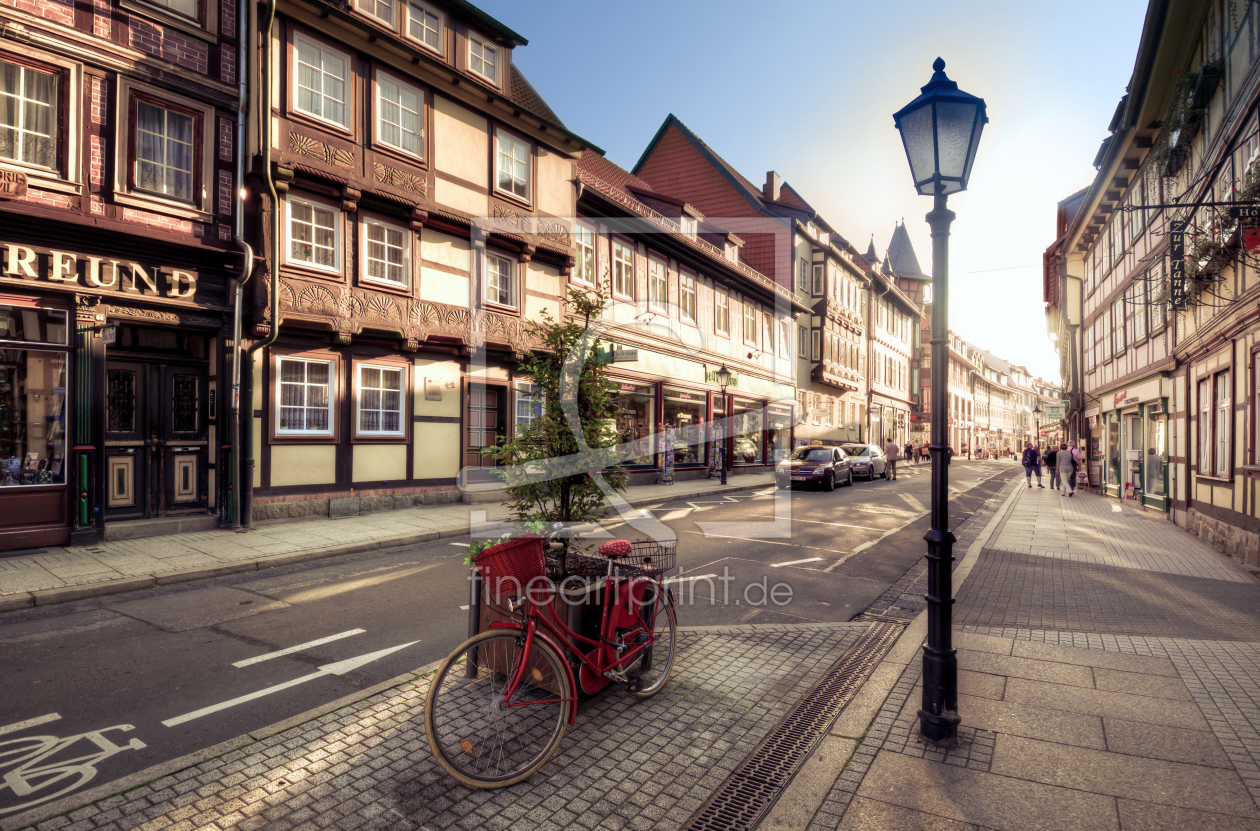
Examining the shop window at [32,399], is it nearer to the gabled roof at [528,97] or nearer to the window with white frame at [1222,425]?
the gabled roof at [528,97]

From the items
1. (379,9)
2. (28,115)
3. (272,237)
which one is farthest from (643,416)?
(28,115)

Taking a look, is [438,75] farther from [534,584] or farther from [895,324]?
[895,324]

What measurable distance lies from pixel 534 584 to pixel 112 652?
4.00 m

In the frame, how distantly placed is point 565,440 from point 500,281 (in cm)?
1268

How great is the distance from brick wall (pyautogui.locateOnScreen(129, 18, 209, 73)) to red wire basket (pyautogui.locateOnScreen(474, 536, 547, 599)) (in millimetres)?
11517

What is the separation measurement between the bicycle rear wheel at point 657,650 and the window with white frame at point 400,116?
12407mm

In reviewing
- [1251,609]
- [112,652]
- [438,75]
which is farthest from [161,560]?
[1251,609]

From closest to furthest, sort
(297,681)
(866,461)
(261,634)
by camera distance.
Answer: (297,681) < (261,634) < (866,461)

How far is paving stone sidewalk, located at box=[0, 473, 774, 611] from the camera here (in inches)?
297

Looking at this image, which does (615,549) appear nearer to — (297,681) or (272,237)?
(297,681)

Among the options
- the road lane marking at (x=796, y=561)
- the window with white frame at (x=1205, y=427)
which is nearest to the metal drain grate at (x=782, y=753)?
the road lane marking at (x=796, y=561)

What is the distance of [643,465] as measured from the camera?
22.4 metres

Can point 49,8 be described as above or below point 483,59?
below

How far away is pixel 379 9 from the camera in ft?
45.8
